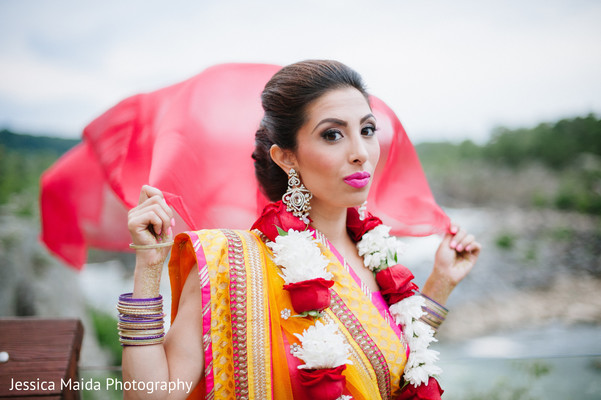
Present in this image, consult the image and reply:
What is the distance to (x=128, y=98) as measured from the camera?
202 centimetres

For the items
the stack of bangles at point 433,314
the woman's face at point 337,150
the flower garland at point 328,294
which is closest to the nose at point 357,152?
the woman's face at point 337,150

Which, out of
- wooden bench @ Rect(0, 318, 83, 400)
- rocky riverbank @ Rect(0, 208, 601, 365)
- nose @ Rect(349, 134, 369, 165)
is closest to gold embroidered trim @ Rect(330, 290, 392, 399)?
nose @ Rect(349, 134, 369, 165)

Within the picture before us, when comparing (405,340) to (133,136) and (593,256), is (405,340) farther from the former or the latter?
(593,256)

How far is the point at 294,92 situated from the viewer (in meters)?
1.55

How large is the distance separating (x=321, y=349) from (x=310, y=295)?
0.52 feet

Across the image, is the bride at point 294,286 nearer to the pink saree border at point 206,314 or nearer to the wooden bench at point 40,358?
the pink saree border at point 206,314

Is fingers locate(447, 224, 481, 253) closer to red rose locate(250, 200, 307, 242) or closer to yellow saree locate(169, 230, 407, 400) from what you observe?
yellow saree locate(169, 230, 407, 400)

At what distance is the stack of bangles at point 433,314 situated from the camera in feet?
6.06

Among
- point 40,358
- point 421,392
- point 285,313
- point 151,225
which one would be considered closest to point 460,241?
point 421,392

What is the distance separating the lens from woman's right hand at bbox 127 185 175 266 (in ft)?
4.26

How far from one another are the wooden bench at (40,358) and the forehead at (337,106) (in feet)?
3.90

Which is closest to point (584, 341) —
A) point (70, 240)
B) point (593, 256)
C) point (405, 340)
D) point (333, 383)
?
point (593, 256)

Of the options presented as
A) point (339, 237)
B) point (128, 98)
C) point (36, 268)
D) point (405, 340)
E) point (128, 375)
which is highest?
point (128, 98)

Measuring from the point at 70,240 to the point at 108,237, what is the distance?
0.51 ft
